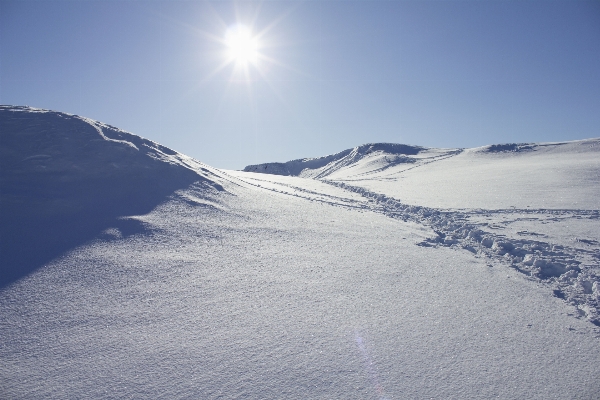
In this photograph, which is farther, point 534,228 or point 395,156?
point 395,156

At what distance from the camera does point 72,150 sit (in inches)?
263

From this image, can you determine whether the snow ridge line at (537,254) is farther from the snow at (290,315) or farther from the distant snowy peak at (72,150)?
the distant snowy peak at (72,150)

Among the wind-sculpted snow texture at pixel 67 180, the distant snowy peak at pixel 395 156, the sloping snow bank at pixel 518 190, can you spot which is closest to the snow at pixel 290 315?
the wind-sculpted snow texture at pixel 67 180

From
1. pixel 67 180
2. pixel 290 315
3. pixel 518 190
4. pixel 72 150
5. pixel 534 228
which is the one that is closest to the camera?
pixel 290 315

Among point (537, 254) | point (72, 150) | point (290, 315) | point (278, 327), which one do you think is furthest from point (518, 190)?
point (72, 150)

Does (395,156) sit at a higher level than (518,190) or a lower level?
higher

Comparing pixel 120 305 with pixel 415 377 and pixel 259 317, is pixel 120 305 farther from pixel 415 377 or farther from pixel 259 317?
pixel 415 377

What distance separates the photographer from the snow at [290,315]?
7.84 ft

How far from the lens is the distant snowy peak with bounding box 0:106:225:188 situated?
605 cm

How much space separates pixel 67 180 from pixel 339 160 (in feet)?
111

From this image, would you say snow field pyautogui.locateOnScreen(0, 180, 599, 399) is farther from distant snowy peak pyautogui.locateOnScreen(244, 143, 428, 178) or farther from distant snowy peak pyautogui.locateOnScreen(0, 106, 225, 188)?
distant snowy peak pyautogui.locateOnScreen(244, 143, 428, 178)

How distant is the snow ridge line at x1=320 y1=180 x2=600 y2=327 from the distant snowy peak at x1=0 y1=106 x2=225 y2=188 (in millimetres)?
5171

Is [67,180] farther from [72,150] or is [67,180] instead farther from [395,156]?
[395,156]

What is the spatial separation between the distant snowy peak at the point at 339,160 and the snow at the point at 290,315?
69.7 feet
